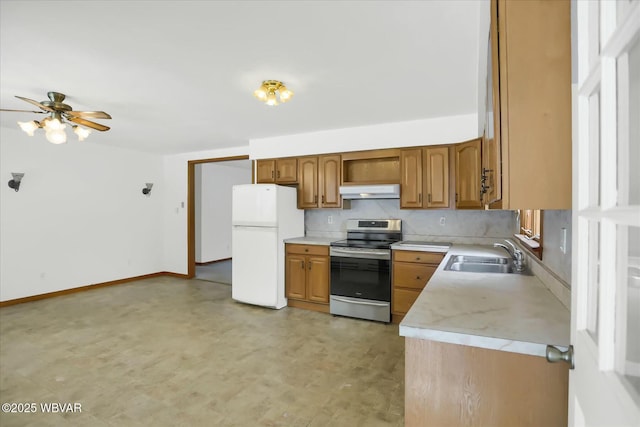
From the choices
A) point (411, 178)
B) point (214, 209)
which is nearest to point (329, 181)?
point (411, 178)

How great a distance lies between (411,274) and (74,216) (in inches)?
203

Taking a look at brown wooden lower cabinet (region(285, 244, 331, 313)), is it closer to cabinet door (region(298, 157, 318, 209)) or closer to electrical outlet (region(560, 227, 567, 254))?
cabinet door (region(298, 157, 318, 209))

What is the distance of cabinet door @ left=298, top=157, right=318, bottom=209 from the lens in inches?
173

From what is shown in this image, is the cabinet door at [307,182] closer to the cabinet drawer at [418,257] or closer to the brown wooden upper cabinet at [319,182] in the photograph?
the brown wooden upper cabinet at [319,182]

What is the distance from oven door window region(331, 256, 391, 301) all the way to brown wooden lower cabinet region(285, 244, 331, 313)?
0.16 m

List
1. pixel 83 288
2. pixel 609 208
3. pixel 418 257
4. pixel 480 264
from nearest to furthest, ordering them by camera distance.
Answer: pixel 609 208
pixel 480 264
pixel 418 257
pixel 83 288

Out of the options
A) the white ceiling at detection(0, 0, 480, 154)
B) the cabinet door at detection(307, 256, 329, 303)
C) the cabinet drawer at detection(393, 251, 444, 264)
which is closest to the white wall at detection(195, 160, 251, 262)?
the white ceiling at detection(0, 0, 480, 154)

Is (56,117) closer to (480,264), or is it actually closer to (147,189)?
(147,189)

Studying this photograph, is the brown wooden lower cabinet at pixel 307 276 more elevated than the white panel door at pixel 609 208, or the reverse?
the white panel door at pixel 609 208

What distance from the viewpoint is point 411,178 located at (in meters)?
3.86

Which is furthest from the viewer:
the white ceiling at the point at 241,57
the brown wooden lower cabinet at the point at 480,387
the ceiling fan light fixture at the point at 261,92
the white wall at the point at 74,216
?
the white wall at the point at 74,216

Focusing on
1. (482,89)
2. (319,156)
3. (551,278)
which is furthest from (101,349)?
(482,89)

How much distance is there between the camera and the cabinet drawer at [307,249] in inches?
160

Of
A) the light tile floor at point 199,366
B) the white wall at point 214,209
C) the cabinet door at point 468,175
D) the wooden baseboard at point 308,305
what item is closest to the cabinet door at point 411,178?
the cabinet door at point 468,175
